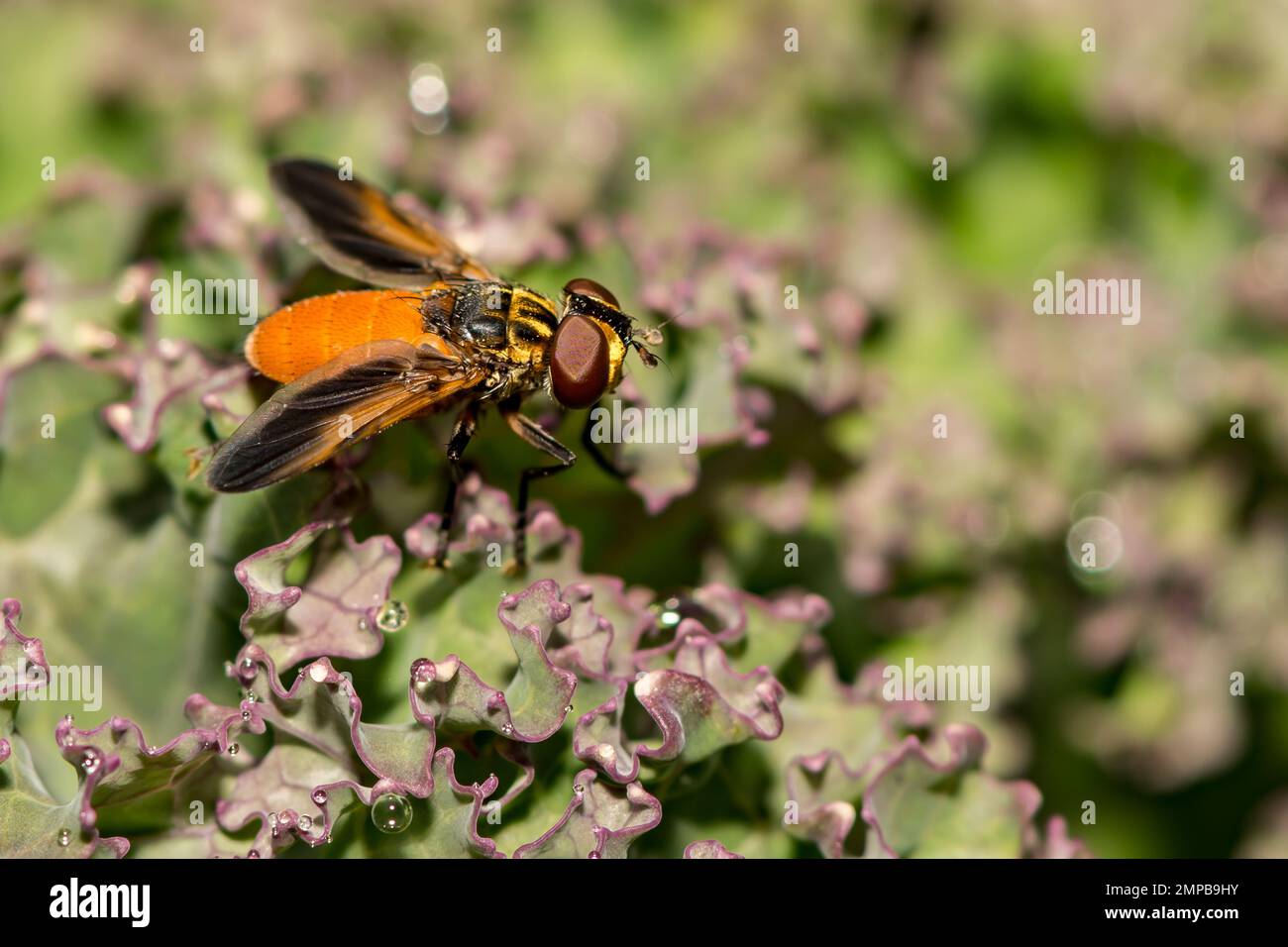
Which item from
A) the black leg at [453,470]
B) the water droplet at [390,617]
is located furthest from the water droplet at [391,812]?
the black leg at [453,470]

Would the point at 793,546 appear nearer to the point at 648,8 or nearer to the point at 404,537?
the point at 404,537

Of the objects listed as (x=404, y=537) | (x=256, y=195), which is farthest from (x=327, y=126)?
(x=404, y=537)

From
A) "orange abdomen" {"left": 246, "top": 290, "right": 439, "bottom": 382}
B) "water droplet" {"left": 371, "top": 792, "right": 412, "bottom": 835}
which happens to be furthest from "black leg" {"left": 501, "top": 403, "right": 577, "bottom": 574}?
"water droplet" {"left": 371, "top": 792, "right": 412, "bottom": 835}

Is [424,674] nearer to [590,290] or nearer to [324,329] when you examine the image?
[324,329]

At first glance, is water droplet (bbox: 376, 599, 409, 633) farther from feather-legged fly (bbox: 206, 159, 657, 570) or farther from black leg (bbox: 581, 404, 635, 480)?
black leg (bbox: 581, 404, 635, 480)

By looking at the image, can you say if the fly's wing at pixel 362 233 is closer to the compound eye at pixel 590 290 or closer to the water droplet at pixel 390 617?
the compound eye at pixel 590 290
